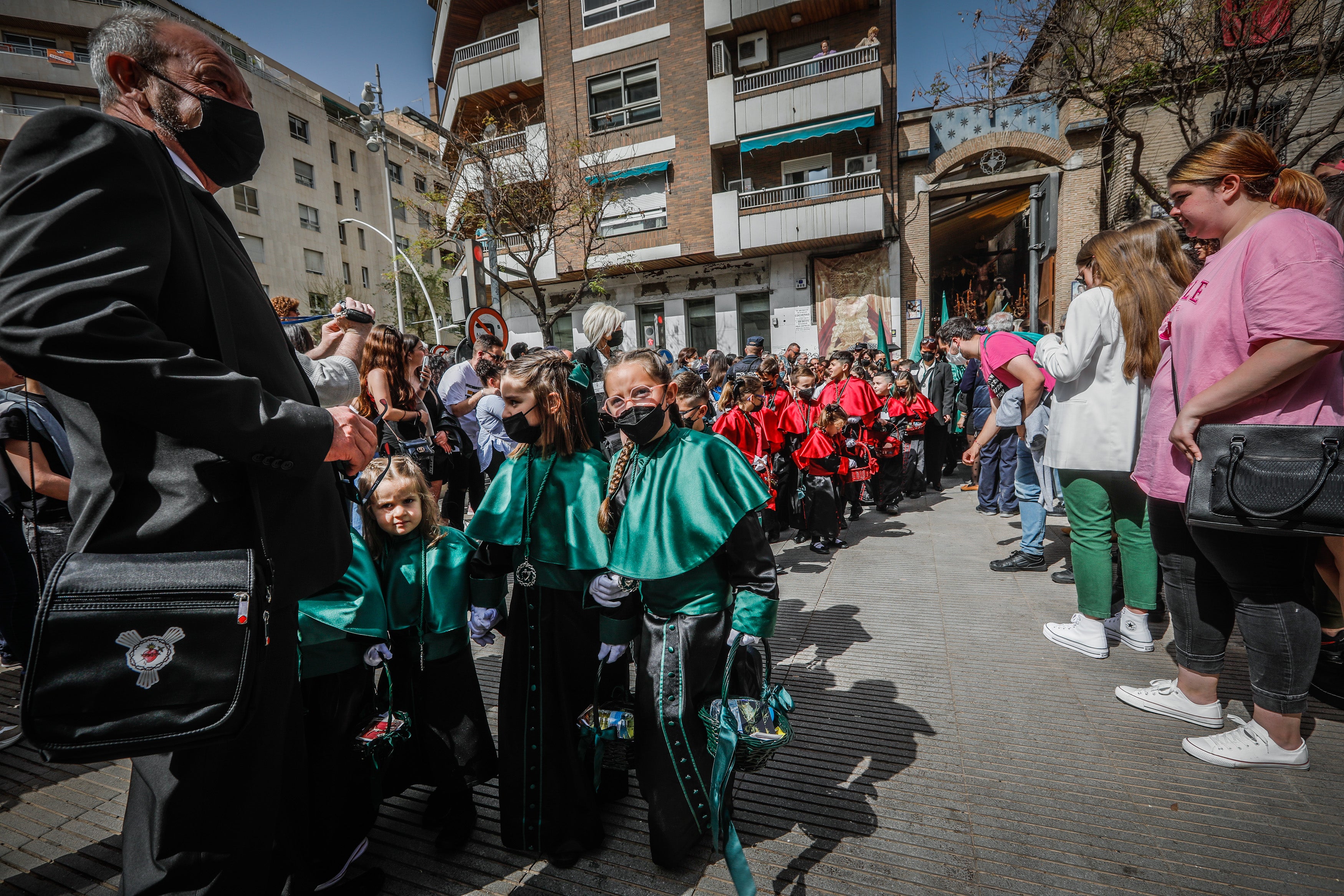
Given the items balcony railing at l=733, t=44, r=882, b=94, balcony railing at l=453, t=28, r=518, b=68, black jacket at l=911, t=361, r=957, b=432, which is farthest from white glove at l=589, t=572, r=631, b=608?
balcony railing at l=453, t=28, r=518, b=68

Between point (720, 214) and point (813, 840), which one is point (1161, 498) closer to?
point (813, 840)

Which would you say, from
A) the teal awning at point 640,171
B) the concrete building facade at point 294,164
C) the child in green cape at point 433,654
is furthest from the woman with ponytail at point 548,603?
the concrete building facade at point 294,164

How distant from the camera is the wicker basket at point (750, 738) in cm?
180

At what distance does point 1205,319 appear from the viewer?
97.1 inches

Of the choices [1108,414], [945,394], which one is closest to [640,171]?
[945,394]

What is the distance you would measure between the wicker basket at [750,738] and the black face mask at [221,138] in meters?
1.80

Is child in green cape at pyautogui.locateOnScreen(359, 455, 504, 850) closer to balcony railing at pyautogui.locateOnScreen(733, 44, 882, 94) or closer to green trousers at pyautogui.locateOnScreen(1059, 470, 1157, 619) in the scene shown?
green trousers at pyautogui.locateOnScreen(1059, 470, 1157, 619)

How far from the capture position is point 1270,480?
2.13 m

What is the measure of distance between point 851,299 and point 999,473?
1236 centimetres

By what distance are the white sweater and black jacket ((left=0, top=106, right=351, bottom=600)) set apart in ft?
11.9

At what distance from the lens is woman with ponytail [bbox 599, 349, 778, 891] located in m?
2.07

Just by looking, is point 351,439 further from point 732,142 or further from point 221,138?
point 732,142

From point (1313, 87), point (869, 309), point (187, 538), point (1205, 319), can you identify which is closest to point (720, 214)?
point (869, 309)

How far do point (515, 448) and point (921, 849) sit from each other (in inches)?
80.7
